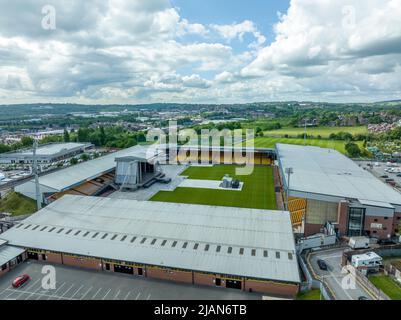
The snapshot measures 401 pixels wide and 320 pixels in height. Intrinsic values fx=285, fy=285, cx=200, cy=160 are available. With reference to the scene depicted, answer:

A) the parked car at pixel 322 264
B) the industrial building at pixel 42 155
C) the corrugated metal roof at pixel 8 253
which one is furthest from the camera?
the industrial building at pixel 42 155

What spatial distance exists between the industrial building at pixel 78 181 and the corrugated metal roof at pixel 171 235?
7.68m

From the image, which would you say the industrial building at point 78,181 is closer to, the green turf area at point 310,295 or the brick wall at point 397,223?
the green turf area at point 310,295

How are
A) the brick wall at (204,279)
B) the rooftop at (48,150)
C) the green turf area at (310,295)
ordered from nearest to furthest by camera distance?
the green turf area at (310,295)
the brick wall at (204,279)
the rooftop at (48,150)

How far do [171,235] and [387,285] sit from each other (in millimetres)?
17554

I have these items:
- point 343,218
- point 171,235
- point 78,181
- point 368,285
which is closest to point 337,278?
point 368,285

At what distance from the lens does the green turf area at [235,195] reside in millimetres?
40237

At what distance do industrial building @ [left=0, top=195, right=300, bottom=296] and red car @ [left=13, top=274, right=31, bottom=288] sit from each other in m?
2.85

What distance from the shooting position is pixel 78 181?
42.2m

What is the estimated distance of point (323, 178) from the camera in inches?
1517

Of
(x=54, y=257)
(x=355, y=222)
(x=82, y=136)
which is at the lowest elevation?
(x=54, y=257)

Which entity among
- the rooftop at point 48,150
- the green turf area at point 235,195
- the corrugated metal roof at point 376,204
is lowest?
the green turf area at point 235,195

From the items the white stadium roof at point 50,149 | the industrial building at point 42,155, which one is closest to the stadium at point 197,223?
the industrial building at point 42,155

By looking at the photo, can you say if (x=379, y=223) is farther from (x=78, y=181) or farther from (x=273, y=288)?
(x=78, y=181)
